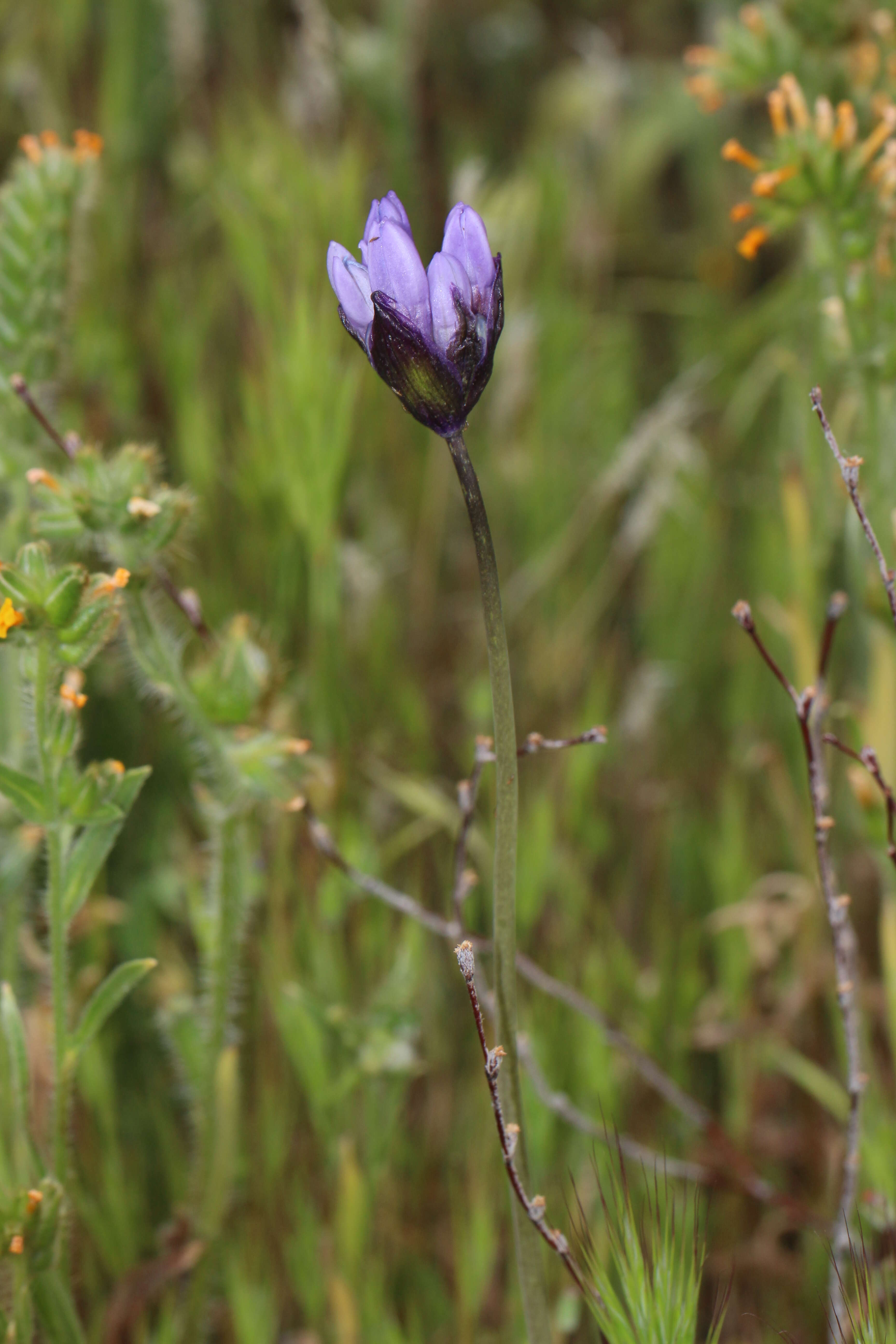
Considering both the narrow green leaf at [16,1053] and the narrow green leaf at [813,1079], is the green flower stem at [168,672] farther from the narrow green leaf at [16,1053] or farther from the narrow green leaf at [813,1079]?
the narrow green leaf at [813,1079]

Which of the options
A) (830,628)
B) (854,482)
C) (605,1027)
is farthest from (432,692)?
(854,482)

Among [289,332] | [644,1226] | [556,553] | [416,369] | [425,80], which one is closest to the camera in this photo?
[416,369]

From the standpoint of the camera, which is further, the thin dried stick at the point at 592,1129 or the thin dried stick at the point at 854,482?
the thin dried stick at the point at 592,1129

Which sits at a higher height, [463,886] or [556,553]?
[556,553]

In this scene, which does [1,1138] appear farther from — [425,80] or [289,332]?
[425,80]

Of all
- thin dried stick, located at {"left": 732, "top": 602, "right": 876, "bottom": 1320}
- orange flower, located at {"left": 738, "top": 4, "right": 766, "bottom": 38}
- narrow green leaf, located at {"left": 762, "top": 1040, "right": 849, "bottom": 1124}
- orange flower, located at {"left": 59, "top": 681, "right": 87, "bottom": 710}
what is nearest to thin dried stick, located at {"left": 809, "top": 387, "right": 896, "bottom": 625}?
thin dried stick, located at {"left": 732, "top": 602, "right": 876, "bottom": 1320}

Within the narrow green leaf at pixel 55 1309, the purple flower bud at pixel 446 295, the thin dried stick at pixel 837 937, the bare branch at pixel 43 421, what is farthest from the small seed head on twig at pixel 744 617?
the narrow green leaf at pixel 55 1309

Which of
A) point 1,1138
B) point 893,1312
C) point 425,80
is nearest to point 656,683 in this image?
point 893,1312
